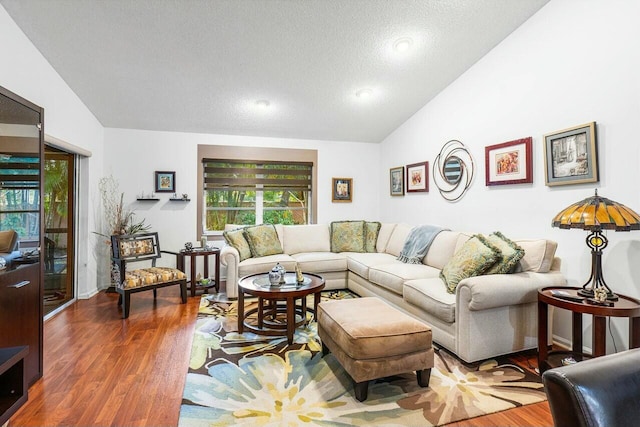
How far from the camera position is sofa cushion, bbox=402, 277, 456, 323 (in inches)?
98.0

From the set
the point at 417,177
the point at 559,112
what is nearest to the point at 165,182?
the point at 417,177

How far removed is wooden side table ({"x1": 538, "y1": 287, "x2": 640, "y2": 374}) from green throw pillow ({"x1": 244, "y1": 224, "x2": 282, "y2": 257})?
3.13 m

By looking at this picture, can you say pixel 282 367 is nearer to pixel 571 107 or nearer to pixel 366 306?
pixel 366 306

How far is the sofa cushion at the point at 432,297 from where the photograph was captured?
8.16ft

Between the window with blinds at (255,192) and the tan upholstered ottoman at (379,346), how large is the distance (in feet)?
11.1

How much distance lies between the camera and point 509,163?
317 cm

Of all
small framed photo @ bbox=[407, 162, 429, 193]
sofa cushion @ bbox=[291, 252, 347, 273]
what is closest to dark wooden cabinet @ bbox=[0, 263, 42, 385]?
sofa cushion @ bbox=[291, 252, 347, 273]

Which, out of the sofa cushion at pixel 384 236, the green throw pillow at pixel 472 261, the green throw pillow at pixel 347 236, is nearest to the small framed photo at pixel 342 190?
the green throw pillow at pixel 347 236

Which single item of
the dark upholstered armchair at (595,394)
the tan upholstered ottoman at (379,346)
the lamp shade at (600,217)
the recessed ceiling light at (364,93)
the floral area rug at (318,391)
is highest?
the recessed ceiling light at (364,93)

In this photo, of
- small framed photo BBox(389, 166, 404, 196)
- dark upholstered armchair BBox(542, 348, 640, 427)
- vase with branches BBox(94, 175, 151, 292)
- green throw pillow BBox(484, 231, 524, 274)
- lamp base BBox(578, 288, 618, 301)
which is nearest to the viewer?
dark upholstered armchair BBox(542, 348, 640, 427)

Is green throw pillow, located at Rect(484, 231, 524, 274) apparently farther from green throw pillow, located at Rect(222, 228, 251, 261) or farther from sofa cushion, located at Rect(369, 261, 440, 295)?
green throw pillow, located at Rect(222, 228, 251, 261)

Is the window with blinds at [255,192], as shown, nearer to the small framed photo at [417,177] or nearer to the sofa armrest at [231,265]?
the sofa armrest at [231,265]

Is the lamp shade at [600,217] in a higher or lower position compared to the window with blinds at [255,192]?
lower

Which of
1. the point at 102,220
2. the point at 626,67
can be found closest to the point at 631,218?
the point at 626,67
